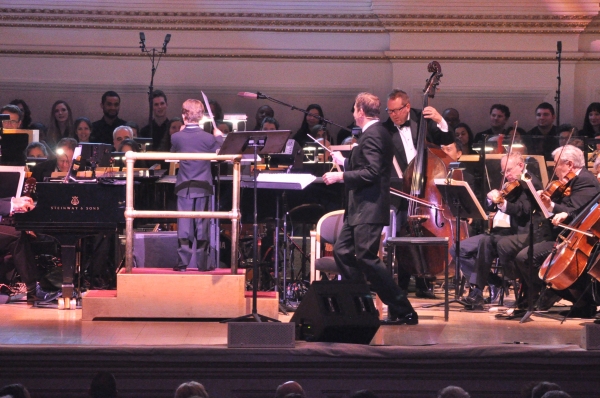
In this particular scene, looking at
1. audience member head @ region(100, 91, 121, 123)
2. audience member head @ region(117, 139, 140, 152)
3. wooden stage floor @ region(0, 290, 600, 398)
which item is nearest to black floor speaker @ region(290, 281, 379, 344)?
wooden stage floor @ region(0, 290, 600, 398)

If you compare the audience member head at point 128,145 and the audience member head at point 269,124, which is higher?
the audience member head at point 269,124

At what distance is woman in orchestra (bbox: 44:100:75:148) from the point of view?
1027cm

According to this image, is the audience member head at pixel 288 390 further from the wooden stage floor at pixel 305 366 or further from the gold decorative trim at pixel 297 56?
the gold decorative trim at pixel 297 56

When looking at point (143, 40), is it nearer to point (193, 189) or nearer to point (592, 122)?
point (193, 189)

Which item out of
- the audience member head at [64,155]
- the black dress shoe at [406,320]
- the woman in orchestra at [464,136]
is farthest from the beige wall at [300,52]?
the black dress shoe at [406,320]

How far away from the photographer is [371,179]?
20.7 feet

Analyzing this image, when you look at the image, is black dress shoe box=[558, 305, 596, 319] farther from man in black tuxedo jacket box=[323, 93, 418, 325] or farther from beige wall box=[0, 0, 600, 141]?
beige wall box=[0, 0, 600, 141]

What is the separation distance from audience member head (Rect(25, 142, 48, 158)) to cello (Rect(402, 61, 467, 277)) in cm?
332

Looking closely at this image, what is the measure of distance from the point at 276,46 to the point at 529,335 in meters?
6.10

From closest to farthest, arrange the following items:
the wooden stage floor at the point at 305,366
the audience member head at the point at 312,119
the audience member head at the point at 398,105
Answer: the wooden stage floor at the point at 305,366 < the audience member head at the point at 398,105 < the audience member head at the point at 312,119

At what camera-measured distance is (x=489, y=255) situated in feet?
24.4

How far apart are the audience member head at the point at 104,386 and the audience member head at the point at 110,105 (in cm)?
563

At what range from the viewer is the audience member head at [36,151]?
862cm

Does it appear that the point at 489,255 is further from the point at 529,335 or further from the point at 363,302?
the point at 363,302
